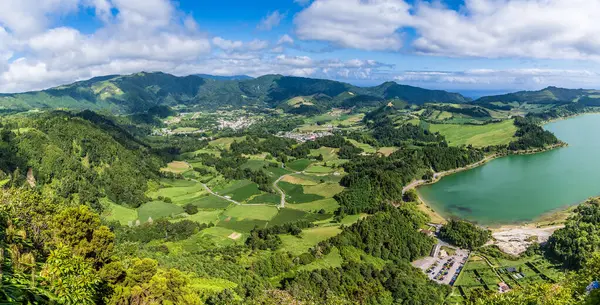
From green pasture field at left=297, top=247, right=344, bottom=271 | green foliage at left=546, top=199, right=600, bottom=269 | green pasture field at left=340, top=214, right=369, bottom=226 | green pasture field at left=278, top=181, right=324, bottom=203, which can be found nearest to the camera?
green foliage at left=546, top=199, right=600, bottom=269

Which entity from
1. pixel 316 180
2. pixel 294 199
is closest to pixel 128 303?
pixel 294 199

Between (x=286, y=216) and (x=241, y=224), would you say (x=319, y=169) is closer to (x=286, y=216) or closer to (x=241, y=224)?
(x=286, y=216)

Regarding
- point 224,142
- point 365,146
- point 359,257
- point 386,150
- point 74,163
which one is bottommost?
point 359,257

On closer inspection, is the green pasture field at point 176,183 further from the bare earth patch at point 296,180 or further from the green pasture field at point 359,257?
the green pasture field at point 359,257

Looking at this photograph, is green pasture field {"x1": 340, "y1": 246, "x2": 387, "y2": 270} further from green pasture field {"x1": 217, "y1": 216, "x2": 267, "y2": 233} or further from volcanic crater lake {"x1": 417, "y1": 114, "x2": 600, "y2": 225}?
volcanic crater lake {"x1": 417, "y1": 114, "x2": 600, "y2": 225}

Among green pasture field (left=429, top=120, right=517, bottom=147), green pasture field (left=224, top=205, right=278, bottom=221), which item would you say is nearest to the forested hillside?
green pasture field (left=224, top=205, right=278, bottom=221)

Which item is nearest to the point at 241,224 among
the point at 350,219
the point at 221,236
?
the point at 221,236
